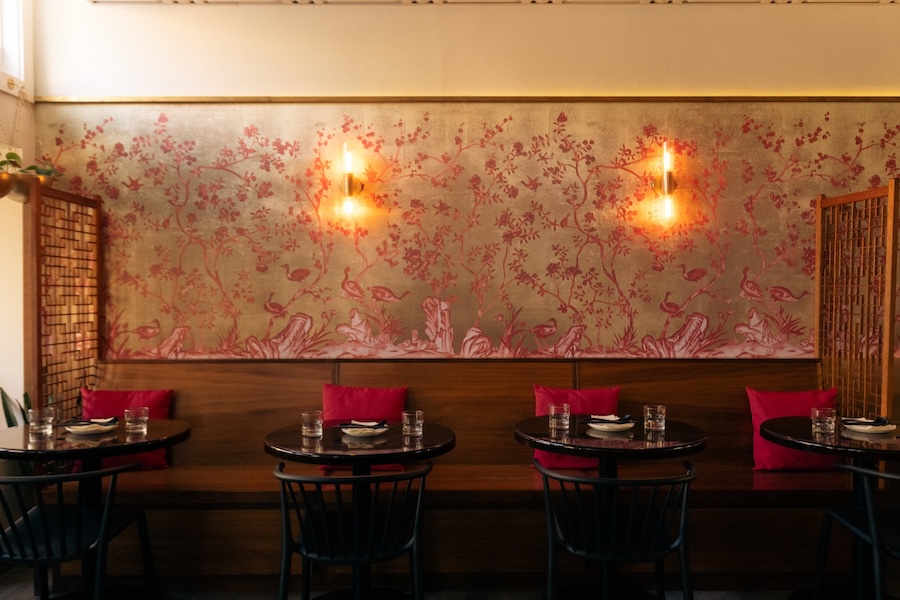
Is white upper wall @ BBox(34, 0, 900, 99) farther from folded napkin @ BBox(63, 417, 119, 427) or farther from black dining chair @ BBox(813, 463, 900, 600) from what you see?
black dining chair @ BBox(813, 463, 900, 600)

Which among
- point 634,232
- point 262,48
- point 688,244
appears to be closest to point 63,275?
point 262,48

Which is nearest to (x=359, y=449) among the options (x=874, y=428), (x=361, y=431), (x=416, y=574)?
(x=361, y=431)

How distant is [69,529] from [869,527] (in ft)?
10.7

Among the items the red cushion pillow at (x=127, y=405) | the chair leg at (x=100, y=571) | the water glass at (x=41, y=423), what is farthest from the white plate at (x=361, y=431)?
the red cushion pillow at (x=127, y=405)

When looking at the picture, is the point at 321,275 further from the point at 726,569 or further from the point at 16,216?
the point at 726,569

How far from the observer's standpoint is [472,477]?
3.88 metres

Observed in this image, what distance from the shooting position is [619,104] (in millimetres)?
4367

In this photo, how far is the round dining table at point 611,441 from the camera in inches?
116

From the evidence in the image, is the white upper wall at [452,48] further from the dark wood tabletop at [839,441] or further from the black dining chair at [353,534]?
the black dining chair at [353,534]

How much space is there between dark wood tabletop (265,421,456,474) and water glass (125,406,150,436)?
2.05 feet

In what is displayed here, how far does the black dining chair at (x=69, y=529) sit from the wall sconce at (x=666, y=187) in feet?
10.3

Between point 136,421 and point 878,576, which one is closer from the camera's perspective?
point 878,576

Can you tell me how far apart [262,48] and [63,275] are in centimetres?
175

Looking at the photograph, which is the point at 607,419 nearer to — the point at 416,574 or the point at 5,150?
the point at 416,574
